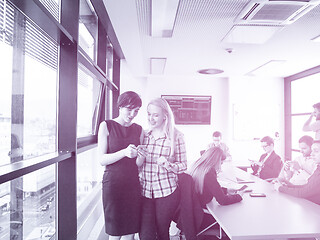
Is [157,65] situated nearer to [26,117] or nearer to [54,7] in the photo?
[54,7]

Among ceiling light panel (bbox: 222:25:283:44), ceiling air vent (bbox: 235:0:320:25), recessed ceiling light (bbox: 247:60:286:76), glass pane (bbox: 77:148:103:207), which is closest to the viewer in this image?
ceiling air vent (bbox: 235:0:320:25)

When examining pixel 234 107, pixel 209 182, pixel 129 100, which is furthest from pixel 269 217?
pixel 234 107

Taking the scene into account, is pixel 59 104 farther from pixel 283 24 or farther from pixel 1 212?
pixel 283 24

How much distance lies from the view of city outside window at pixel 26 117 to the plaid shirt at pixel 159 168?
725mm

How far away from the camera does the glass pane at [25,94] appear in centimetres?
127

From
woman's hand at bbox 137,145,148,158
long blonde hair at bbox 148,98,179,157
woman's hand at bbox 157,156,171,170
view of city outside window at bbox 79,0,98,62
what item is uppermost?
view of city outside window at bbox 79,0,98,62

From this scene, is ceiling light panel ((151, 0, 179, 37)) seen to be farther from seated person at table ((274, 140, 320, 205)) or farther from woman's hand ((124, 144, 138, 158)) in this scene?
seated person at table ((274, 140, 320, 205))

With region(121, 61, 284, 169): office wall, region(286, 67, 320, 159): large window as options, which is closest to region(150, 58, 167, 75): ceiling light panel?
region(121, 61, 284, 169): office wall

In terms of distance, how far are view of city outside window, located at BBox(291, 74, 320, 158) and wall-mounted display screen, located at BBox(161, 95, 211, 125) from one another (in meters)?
2.06

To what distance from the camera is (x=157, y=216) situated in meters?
1.95

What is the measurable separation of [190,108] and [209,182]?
381 cm

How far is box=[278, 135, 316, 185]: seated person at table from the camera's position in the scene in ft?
10.8

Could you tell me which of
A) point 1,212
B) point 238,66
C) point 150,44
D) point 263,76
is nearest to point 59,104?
point 1,212

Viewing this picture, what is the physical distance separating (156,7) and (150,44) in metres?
1.25
